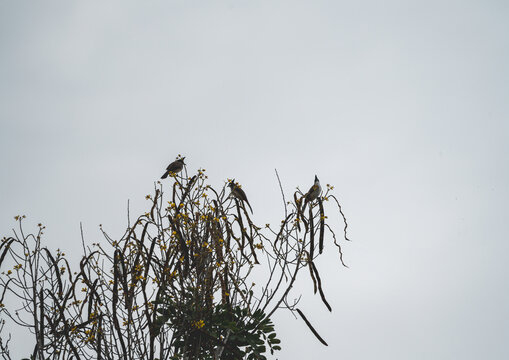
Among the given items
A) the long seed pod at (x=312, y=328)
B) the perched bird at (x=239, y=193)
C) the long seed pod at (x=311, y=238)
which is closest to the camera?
the long seed pod at (x=312, y=328)

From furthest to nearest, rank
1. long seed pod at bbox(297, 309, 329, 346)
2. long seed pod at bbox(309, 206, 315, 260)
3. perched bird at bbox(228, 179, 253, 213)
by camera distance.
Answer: perched bird at bbox(228, 179, 253, 213)
long seed pod at bbox(309, 206, 315, 260)
long seed pod at bbox(297, 309, 329, 346)

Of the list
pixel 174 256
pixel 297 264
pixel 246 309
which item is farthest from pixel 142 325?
pixel 297 264

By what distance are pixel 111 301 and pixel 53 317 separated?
52 cm

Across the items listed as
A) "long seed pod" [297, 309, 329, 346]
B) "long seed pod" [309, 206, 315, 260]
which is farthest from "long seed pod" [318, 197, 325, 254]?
"long seed pod" [297, 309, 329, 346]

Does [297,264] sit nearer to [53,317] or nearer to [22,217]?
Result: [53,317]

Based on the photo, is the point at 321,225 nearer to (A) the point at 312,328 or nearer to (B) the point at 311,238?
(B) the point at 311,238

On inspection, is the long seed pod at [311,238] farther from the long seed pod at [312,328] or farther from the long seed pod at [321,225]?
the long seed pod at [312,328]

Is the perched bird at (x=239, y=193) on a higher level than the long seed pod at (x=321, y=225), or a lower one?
higher

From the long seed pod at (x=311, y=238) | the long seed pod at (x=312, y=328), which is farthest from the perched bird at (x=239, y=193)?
the long seed pod at (x=312, y=328)

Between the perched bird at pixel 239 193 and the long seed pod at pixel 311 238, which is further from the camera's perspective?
the perched bird at pixel 239 193

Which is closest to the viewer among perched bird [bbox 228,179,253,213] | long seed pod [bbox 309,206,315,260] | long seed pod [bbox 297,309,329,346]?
long seed pod [bbox 297,309,329,346]


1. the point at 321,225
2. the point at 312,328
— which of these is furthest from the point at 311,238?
the point at 312,328

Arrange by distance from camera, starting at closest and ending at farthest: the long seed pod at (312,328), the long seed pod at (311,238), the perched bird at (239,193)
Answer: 1. the long seed pod at (312,328)
2. the long seed pod at (311,238)
3. the perched bird at (239,193)

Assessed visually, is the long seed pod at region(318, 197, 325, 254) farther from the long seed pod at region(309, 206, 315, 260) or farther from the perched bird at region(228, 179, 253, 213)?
the perched bird at region(228, 179, 253, 213)
